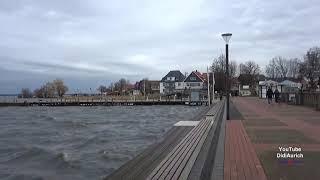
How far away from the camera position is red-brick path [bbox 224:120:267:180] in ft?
29.8

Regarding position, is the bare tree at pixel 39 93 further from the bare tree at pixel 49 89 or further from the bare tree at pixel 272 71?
the bare tree at pixel 272 71

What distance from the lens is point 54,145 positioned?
24.2 metres

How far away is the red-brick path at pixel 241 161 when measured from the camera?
29.8 feet

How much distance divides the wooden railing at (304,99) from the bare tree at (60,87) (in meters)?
132

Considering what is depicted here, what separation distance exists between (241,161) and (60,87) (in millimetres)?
170166

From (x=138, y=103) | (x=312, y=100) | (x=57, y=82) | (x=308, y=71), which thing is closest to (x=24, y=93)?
(x=57, y=82)

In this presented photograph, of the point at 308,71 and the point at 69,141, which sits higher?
the point at 308,71

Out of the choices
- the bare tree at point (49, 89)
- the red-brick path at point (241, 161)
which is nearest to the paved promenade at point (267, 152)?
the red-brick path at point (241, 161)

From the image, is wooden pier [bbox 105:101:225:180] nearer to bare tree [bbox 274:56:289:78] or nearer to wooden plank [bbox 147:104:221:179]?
wooden plank [bbox 147:104:221:179]

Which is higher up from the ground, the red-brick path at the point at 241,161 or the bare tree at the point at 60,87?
the bare tree at the point at 60,87

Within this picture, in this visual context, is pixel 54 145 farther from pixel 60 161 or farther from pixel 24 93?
pixel 24 93

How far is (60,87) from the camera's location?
579 feet

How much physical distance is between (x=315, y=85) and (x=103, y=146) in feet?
225

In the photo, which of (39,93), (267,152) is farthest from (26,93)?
(267,152)
